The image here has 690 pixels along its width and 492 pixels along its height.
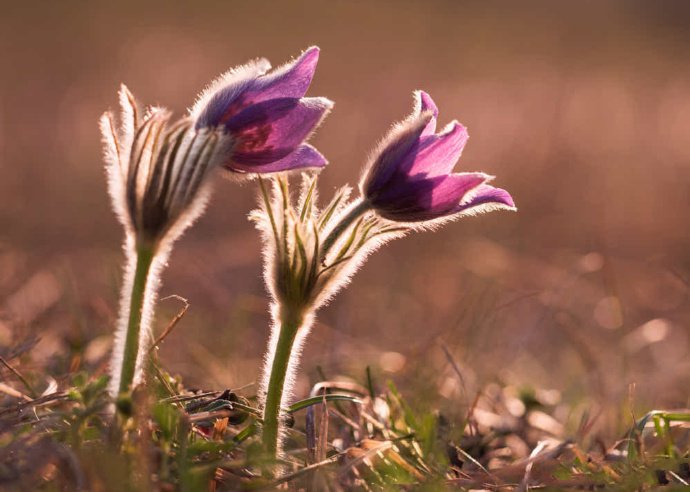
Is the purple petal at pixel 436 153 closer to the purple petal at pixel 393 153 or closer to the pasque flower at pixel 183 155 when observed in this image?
the purple petal at pixel 393 153

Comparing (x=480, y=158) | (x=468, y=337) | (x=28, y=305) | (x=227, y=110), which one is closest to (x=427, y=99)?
(x=227, y=110)

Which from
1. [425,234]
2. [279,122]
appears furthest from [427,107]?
[425,234]

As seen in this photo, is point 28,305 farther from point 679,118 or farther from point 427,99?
point 679,118

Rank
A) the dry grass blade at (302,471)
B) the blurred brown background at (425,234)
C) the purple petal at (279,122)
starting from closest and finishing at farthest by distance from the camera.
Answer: the dry grass blade at (302,471) < the purple petal at (279,122) < the blurred brown background at (425,234)

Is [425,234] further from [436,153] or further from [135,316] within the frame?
[135,316]

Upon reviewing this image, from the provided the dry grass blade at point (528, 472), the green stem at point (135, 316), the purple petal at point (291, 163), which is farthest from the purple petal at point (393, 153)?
the dry grass blade at point (528, 472)

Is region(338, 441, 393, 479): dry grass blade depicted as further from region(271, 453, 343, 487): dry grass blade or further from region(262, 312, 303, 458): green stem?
region(262, 312, 303, 458): green stem

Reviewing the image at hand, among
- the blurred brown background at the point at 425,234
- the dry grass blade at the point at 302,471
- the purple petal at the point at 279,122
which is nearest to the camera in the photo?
the dry grass blade at the point at 302,471

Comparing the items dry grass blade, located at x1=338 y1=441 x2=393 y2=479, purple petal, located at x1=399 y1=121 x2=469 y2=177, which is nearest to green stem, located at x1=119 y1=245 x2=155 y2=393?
dry grass blade, located at x1=338 y1=441 x2=393 y2=479
